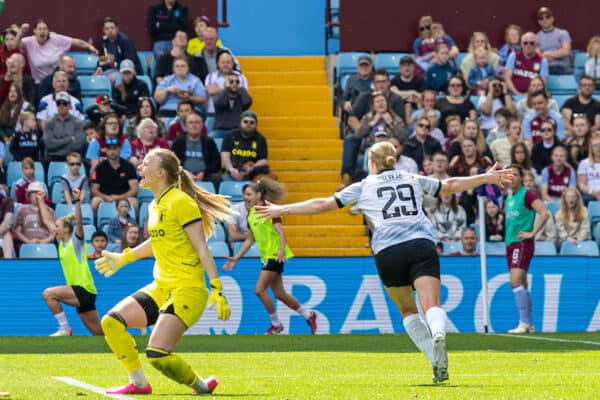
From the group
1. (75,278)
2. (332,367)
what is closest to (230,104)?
(75,278)

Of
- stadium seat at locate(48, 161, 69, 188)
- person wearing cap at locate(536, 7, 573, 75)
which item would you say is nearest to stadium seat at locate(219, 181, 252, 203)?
stadium seat at locate(48, 161, 69, 188)

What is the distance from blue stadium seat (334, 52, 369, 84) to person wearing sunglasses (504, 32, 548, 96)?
8.88ft

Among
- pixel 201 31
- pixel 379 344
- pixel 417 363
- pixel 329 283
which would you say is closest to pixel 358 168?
pixel 329 283

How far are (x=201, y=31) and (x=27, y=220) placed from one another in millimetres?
5288

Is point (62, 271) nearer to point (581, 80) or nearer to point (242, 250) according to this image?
point (242, 250)

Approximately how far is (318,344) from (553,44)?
430 inches

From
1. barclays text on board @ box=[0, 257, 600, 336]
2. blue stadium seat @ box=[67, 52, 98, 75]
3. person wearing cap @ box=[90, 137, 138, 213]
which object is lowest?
barclays text on board @ box=[0, 257, 600, 336]

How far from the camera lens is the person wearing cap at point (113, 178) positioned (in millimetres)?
20469

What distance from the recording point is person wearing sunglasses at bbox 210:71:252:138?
2216cm

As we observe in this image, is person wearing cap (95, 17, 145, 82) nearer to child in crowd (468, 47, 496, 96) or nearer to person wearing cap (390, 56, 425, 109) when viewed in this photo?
person wearing cap (390, 56, 425, 109)

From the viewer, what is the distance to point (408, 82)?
23.0 metres

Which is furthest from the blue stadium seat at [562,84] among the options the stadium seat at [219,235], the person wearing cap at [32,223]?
the person wearing cap at [32,223]

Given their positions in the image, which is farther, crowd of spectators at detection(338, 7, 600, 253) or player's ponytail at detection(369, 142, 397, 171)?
crowd of spectators at detection(338, 7, 600, 253)

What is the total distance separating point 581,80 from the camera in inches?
903
